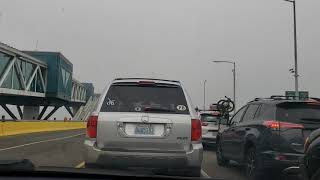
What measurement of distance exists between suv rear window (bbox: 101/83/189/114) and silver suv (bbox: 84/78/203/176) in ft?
0.05

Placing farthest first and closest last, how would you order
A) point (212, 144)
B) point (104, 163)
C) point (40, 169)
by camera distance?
point (212, 144) < point (104, 163) < point (40, 169)

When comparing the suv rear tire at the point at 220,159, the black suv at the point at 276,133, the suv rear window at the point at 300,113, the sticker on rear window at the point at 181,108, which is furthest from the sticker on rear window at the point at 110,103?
the suv rear tire at the point at 220,159

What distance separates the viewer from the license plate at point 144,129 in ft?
27.4

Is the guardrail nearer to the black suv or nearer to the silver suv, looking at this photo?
the black suv

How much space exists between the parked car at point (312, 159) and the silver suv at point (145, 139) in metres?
1.74

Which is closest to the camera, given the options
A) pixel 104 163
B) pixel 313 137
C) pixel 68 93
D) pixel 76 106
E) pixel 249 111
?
pixel 313 137

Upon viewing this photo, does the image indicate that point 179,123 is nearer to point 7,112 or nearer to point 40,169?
point 40,169

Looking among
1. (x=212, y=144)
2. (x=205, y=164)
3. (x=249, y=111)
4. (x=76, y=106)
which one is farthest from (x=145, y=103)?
(x=76, y=106)

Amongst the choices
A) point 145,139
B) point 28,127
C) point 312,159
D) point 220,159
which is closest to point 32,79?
point 28,127

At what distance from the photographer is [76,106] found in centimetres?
12531

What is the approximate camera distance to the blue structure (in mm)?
67831

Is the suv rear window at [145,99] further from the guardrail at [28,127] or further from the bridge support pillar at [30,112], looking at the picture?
the bridge support pillar at [30,112]

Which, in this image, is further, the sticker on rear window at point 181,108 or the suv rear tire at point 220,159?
the suv rear tire at point 220,159

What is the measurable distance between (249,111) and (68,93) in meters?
84.5
